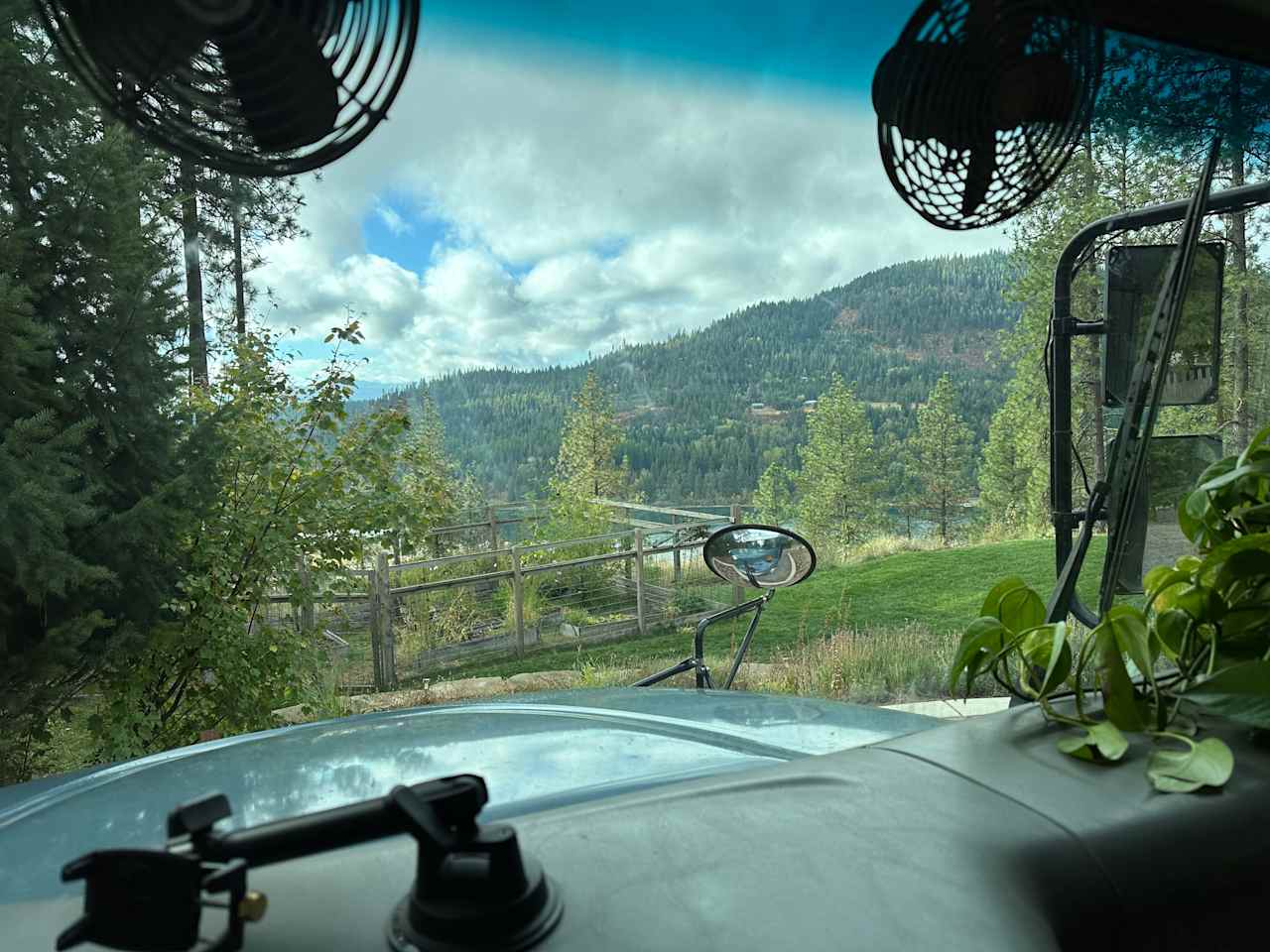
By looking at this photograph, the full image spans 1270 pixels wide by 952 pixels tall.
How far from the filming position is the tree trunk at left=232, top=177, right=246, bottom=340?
231 centimetres

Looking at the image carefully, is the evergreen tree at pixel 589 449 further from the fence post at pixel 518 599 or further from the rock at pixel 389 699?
the rock at pixel 389 699

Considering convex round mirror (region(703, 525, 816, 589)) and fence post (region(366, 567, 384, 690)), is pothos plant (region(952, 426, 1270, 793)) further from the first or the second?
fence post (region(366, 567, 384, 690))

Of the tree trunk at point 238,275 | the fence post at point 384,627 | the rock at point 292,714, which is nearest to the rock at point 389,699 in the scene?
the fence post at point 384,627

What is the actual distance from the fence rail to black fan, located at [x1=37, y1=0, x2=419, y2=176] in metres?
2.27

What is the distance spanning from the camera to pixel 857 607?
614 cm

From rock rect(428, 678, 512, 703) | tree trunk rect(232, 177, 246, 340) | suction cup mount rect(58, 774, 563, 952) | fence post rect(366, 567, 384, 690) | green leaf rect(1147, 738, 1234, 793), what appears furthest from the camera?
fence post rect(366, 567, 384, 690)

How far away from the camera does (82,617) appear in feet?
6.45

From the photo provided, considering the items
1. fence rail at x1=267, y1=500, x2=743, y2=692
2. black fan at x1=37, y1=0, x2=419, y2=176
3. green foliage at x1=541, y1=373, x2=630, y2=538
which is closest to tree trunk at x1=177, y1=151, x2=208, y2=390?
fence rail at x1=267, y1=500, x2=743, y2=692

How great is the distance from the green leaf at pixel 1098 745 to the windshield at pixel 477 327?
0.22 meters

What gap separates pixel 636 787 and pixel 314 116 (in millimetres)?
617

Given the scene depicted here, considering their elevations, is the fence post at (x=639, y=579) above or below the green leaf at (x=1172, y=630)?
below

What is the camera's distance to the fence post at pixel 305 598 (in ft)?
8.99

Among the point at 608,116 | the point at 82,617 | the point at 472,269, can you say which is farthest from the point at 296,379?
the point at 608,116

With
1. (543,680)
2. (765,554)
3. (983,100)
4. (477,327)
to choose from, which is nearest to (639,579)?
(543,680)
